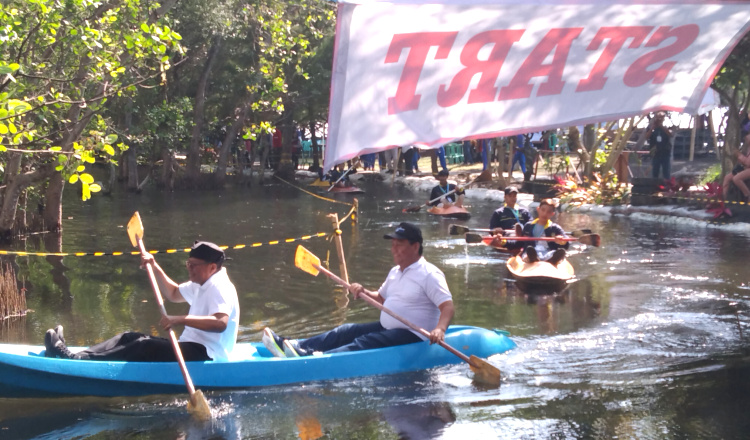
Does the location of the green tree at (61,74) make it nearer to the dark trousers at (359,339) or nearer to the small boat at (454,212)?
the dark trousers at (359,339)

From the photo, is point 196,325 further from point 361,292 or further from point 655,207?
point 655,207

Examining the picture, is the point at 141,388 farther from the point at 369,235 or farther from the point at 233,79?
the point at 233,79

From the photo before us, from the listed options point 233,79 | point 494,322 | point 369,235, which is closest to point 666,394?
point 494,322

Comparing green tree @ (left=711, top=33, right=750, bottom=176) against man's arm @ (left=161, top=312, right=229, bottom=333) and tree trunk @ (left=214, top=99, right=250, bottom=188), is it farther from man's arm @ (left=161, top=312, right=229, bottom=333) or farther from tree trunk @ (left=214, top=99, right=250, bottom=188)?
tree trunk @ (left=214, top=99, right=250, bottom=188)

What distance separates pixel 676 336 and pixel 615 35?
627 cm

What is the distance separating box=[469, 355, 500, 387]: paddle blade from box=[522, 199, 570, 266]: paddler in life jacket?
4.91m

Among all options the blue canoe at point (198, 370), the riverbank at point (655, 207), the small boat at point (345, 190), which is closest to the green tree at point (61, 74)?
the blue canoe at point (198, 370)

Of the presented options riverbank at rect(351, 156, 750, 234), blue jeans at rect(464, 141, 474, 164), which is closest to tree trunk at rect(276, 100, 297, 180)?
riverbank at rect(351, 156, 750, 234)

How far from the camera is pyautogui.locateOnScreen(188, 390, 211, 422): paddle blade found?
6512 mm

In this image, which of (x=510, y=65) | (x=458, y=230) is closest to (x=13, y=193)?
(x=458, y=230)

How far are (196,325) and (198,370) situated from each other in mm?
513

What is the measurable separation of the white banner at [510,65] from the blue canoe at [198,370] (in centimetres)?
429

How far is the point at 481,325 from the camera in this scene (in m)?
9.82

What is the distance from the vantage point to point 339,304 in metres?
11.0
